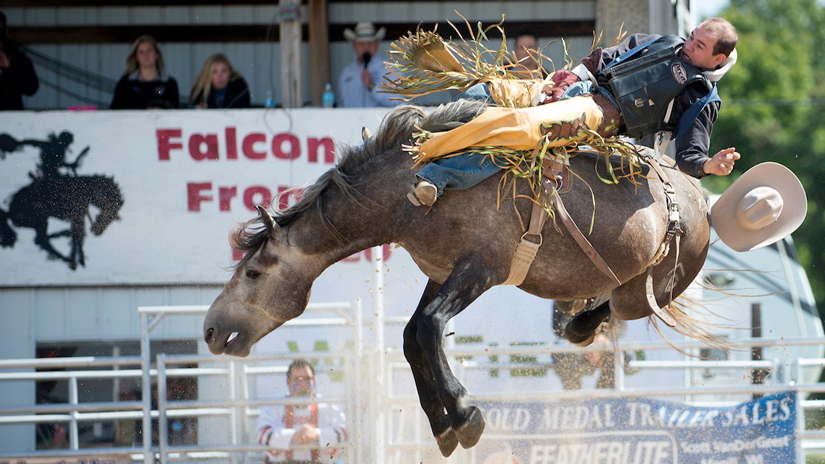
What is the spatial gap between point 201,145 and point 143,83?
98cm

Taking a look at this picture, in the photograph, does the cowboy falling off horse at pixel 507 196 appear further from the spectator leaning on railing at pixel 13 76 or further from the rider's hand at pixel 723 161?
the spectator leaning on railing at pixel 13 76

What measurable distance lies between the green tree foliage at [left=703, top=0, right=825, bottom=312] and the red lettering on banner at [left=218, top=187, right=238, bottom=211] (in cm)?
2199

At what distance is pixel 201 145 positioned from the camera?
22.8 feet

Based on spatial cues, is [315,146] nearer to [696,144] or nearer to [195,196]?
[195,196]

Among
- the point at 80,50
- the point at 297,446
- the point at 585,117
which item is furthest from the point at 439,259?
the point at 80,50

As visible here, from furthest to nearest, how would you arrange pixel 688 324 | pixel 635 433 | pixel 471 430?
pixel 635 433, pixel 688 324, pixel 471 430

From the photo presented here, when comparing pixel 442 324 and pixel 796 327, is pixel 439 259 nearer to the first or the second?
pixel 442 324

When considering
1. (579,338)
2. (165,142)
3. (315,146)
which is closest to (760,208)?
(579,338)

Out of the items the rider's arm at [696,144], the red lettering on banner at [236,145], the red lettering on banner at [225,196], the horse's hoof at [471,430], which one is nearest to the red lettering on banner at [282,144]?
the red lettering on banner at [236,145]

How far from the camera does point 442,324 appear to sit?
314cm

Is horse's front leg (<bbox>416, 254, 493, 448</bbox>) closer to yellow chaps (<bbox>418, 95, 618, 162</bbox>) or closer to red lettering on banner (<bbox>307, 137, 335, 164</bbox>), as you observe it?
yellow chaps (<bbox>418, 95, 618, 162</bbox>)

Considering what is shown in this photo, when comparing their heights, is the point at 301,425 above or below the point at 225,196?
below

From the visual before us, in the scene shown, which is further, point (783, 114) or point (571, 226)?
point (783, 114)

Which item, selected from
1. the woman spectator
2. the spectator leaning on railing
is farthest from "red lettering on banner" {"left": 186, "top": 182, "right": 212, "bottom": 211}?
the spectator leaning on railing
